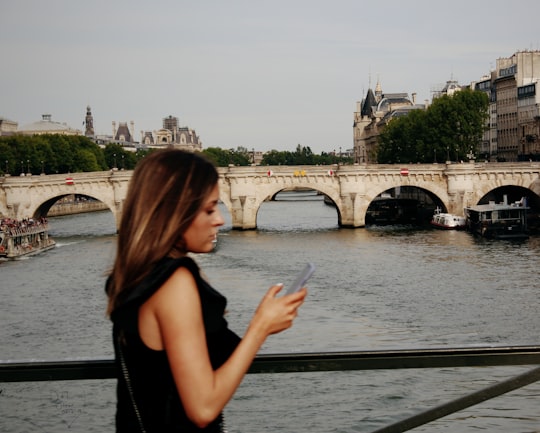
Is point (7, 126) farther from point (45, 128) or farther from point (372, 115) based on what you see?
point (372, 115)

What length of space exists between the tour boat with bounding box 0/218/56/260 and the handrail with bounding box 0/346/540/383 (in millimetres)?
38851

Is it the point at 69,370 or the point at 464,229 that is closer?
the point at 69,370

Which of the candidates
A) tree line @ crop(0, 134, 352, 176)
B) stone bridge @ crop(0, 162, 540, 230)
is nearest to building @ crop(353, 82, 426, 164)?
tree line @ crop(0, 134, 352, 176)

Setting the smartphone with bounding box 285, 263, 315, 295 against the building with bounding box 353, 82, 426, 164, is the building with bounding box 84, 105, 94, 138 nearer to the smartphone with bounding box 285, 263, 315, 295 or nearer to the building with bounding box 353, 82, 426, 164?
the building with bounding box 353, 82, 426, 164

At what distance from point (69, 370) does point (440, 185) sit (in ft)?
174

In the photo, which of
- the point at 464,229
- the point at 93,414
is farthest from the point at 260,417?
the point at 464,229

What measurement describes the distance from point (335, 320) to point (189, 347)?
20216 mm

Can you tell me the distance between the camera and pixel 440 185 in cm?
5525

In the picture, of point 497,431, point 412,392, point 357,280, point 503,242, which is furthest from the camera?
point 503,242

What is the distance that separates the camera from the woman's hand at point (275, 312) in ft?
7.86

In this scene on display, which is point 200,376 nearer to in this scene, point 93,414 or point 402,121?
point 93,414

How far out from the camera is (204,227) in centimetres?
247

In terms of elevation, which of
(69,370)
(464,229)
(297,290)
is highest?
(297,290)

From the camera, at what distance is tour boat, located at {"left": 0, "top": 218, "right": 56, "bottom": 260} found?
41.0 metres
